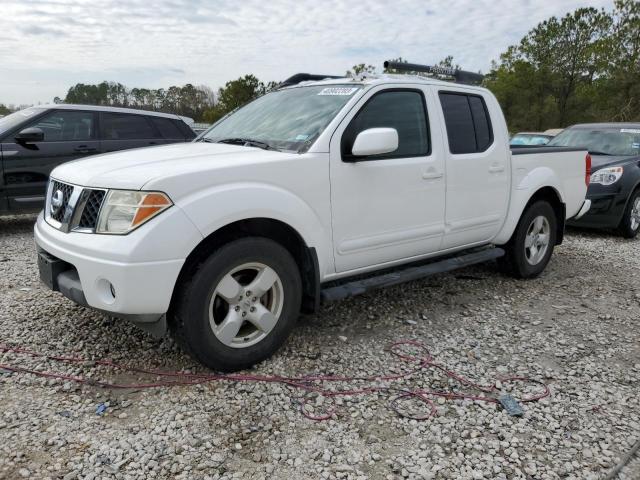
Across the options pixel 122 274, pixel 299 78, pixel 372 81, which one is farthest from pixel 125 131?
pixel 122 274

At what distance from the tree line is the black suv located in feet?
78.8

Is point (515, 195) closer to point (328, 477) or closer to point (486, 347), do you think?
point (486, 347)

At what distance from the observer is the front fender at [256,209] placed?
2766 millimetres

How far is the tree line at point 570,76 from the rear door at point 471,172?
90.4ft

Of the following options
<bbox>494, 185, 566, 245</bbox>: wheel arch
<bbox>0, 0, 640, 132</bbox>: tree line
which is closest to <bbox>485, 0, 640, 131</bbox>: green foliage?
→ <bbox>0, 0, 640, 132</bbox>: tree line

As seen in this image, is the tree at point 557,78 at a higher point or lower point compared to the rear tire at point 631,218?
higher

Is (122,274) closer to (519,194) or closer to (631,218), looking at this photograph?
(519,194)

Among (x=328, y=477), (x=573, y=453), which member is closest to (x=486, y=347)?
(x=573, y=453)

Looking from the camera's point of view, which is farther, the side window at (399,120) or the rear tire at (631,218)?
the rear tire at (631,218)

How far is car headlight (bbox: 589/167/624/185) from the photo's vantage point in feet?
24.2

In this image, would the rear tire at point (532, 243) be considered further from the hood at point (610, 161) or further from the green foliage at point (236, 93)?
the green foliage at point (236, 93)

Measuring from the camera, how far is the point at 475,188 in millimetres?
4316

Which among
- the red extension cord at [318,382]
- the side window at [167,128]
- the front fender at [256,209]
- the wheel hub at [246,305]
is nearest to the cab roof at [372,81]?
the front fender at [256,209]

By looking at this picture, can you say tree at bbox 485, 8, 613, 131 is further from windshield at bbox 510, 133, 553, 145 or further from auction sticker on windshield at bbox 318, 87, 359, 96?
auction sticker on windshield at bbox 318, 87, 359, 96
